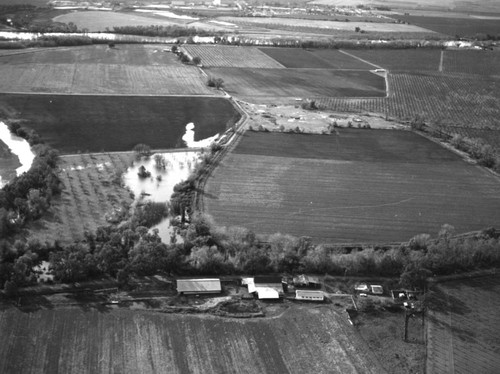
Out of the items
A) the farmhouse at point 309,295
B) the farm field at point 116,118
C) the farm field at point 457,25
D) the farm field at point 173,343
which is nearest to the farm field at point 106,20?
the farm field at point 116,118

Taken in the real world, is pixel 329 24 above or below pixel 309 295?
above

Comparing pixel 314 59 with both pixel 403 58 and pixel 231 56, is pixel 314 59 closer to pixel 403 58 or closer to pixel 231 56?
pixel 231 56

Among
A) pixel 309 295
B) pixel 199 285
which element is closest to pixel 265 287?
pixel 309 295

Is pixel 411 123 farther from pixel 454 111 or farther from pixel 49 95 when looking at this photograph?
pixel 49 95

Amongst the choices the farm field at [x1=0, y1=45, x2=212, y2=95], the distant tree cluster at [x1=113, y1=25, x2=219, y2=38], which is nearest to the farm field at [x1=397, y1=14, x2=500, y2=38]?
the distant tree cluster at [x1=113, y1=25, x2=219, y2=38]

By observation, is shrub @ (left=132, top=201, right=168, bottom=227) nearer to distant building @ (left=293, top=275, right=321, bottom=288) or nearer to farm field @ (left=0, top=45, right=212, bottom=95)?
distant building @ (left=293, top=275, right=321, bottom=288)

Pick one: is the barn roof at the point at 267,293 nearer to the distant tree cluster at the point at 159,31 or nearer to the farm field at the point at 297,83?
the farm field at the point at 297,83

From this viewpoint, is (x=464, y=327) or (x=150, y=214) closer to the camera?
(x=464, y=327)
